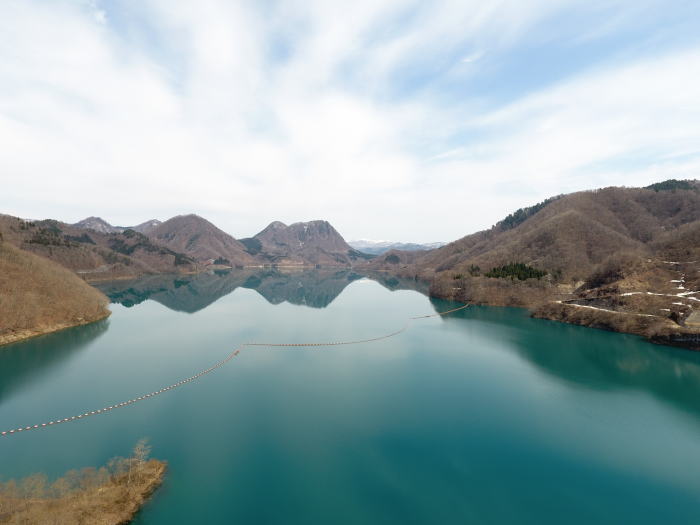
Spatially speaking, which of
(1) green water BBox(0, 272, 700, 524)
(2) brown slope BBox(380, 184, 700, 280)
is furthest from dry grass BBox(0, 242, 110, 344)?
(2) brown slope BBox(380, 184, 700, 280)

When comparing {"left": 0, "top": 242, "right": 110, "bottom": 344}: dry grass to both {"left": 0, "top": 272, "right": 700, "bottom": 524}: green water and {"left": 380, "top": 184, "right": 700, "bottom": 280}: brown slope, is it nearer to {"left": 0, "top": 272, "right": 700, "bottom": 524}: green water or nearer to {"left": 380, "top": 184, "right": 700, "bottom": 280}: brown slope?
{"left": 0, "top": 272, "right": 700, "bottom": 524}: green water

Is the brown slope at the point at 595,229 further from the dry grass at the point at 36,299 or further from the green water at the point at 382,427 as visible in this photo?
the dry grass at the point at 36,299

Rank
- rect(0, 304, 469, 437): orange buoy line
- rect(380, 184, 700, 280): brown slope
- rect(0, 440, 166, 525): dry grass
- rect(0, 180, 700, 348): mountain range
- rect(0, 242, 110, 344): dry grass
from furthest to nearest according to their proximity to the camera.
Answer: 1. rect(380, 184, 700, 280): brown slope
2. rect(0, 180, 700, 348): mountain range
3. rect(0, 242, 110, 344): dry grass
4. rect(0, 304, 469, 437): orange buoy line
5. rect(0, 440, 166, 525): dry grass

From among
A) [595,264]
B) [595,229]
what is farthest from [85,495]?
[595,229]

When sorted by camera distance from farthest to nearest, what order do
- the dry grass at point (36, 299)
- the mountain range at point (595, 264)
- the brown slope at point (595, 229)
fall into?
1. the brown slope at point (595, 229)
2. the mountain range at point (595, 264)
3. the dry grass at point (36, 299)

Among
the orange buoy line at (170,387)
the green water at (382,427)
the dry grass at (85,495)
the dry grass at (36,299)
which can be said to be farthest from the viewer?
the dry grass at (36,299)

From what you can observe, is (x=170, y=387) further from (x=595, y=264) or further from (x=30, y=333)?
(x=595, y=264)

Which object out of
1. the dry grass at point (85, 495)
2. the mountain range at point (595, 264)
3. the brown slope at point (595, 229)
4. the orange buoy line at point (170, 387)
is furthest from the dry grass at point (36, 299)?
the brown slope at point (595, 229)
